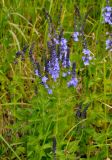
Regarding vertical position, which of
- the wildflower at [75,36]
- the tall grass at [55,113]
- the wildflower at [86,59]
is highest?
Result: the wildflower at [75,36]

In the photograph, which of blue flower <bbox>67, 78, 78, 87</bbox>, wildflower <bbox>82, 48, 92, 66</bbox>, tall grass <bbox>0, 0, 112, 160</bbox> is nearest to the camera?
tall grass <bbox>0, 0, 112, 160</bbox>

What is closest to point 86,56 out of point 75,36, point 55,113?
point 75,36

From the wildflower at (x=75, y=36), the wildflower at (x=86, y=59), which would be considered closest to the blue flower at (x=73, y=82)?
the wildflower at (x=86, y=59)

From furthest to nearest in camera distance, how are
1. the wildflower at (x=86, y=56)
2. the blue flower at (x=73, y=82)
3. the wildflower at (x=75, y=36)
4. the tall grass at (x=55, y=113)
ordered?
1. the wildflower at (x=75, y=36)
2. the wildflower at (x=86, y=56)
3. the blue flower at (x=73, y=82)
4. the tall grass at (x=55, y=113)

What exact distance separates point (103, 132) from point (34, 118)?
0.40m

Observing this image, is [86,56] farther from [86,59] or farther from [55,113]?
[55,113]

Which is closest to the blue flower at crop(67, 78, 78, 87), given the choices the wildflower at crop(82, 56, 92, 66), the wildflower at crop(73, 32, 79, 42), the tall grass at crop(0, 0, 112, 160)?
the tall grass at crop(0, 0, 112, 160)

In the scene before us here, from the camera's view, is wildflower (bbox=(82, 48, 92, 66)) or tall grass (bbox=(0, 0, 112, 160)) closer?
tall grass (bbox=(0, 0, 112, 160))

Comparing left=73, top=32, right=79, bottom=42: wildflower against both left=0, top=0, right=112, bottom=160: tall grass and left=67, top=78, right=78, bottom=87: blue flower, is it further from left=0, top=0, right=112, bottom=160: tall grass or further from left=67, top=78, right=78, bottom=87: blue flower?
left=67, top=78, right=78, bottom=87: blue flower

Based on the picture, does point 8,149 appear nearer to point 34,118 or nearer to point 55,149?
point 34,118

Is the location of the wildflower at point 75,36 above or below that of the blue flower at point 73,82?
above

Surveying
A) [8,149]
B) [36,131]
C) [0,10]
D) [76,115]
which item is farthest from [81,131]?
[0,10]

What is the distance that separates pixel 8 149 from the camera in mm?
2311

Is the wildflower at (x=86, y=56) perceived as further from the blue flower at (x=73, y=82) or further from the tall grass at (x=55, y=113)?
the blue flower at (x=73, y=82)
